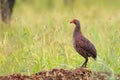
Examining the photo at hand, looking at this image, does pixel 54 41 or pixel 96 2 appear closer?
pixel 54 41

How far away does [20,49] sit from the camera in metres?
9.80

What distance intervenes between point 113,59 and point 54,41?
1538 millimetres

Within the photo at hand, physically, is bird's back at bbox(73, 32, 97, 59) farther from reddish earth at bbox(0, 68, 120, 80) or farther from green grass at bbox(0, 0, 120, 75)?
reddish earth at bbox(0, 68, 120, 80)

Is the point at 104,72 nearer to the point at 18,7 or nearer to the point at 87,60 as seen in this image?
the point at 87,60

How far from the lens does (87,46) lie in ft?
28.0

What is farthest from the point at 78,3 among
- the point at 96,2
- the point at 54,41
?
the point at 54,41

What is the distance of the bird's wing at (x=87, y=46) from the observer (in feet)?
27.8

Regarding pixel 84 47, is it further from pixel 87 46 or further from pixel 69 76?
pixel 69 76

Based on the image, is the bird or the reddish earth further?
the bird

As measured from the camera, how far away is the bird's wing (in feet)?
27.8

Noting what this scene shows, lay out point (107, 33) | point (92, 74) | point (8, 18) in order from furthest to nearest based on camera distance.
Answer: point (8, 18)
point (107, 33)
point (92, 74)

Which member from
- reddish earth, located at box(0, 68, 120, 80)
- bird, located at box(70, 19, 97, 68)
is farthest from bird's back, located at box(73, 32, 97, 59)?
reddish earth, located at box(0, 68, 120, 80)

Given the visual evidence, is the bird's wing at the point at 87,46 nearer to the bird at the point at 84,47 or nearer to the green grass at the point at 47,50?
the bird at the point at 84,47

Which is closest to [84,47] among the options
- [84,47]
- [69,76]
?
[84,47]
